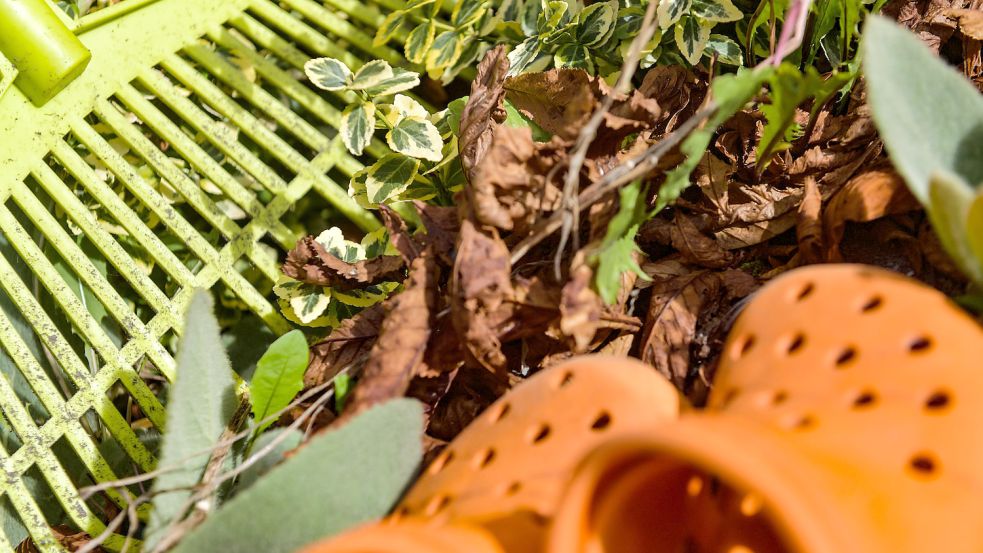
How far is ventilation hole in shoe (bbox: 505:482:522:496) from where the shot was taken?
18.9 inches

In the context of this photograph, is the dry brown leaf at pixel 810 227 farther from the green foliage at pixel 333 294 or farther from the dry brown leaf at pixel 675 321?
the green foliage at pixel 333 294

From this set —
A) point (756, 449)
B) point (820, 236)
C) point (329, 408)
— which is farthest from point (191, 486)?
point (820, 236)

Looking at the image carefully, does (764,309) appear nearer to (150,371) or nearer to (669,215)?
(669,215)

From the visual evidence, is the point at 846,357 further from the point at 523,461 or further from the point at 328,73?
the point at 328,73

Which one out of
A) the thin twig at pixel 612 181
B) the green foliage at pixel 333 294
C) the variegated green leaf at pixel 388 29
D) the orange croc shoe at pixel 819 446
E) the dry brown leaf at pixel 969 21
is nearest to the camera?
the orange croc shoe at pixel 819 446

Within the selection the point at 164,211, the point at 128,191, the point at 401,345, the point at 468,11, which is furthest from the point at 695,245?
the point at 128,191

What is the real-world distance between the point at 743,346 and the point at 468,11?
56cm

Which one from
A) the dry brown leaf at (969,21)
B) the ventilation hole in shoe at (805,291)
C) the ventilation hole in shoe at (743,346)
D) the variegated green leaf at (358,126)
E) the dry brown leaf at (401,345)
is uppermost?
the variegated green leaf at (358,126)

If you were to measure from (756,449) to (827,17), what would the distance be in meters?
0.51

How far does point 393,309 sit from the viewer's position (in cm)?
62

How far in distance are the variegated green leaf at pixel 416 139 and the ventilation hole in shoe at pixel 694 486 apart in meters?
0.47

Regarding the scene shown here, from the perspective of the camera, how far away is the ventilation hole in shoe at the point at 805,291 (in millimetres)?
491

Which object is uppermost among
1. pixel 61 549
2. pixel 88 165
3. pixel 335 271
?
pixel 88 165

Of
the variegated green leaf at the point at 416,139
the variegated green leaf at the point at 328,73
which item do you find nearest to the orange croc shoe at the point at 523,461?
the variegated green leaf at the point at 416,139
